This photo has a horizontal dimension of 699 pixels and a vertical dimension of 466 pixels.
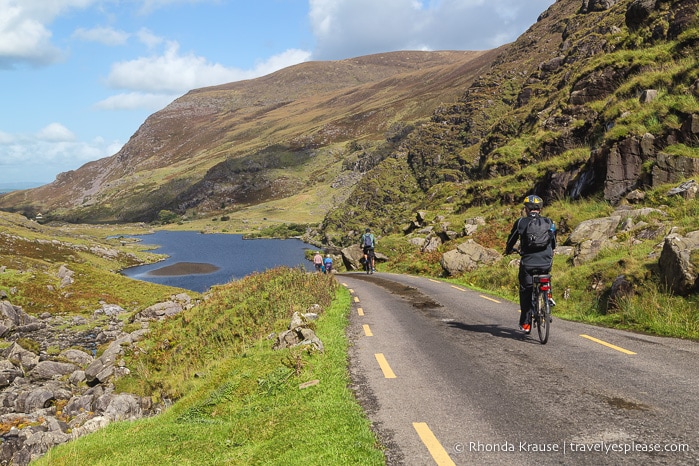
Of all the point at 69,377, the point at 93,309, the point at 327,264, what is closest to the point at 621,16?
the point at 327,264

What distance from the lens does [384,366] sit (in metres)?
9.02

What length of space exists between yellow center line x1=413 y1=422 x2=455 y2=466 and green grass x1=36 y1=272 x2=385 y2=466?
62 centimetres

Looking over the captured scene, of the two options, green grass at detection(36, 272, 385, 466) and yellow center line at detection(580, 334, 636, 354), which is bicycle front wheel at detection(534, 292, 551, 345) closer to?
yellow center line at detection(580, 334, 636, 354)

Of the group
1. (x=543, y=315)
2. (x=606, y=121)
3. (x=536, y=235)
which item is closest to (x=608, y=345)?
(x=543, y=315)

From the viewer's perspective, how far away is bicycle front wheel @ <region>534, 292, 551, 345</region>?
9.68m

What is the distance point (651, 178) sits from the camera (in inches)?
768

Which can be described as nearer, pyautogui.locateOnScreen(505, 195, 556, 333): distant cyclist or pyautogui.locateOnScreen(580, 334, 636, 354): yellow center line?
pyautogui.locateOnScreen(580, 334, 636, 354): yellow center line

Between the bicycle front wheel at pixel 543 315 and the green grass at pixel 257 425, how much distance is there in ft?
14.6

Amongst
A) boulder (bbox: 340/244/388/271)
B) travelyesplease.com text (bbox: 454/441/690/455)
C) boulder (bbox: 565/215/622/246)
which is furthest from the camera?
boulder (bbox: 340/244/388/271)

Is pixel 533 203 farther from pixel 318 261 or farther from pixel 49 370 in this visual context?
pixel 49 370

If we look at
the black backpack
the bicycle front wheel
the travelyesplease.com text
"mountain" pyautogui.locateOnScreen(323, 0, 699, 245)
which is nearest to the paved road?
the travelyesplease.com text

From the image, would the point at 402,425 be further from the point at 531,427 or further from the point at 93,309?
the point at 93,309

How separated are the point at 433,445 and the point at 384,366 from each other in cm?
359

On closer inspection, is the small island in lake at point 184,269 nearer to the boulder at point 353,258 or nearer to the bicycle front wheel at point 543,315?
the boulder at point 353,258
